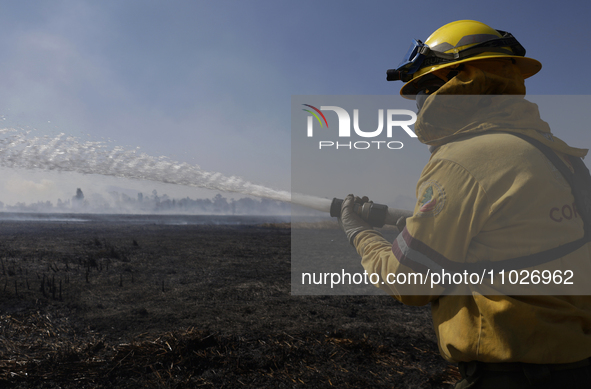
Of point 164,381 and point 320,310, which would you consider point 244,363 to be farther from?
point 320,310

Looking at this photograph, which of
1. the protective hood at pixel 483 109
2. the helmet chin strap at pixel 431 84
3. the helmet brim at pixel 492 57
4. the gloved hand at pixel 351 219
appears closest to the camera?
the protective hood at pixel 483 109

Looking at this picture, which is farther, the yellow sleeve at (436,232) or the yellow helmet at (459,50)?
the yellow helmet at (459,50)

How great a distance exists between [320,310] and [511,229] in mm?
5594

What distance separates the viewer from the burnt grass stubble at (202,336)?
13.0 ft

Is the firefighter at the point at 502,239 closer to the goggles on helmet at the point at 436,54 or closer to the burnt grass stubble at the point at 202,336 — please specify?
the goggles on helmet at the point at 436,54

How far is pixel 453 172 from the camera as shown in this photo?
1.32m

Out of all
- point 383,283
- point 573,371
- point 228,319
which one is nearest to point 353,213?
point 383,283

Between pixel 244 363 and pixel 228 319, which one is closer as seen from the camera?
pixel 244 363

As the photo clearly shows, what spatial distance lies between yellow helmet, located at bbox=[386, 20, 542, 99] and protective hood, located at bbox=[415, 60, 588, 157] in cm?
7

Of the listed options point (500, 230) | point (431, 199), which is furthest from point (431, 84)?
point (500, 230)

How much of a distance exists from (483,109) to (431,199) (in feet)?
1.90

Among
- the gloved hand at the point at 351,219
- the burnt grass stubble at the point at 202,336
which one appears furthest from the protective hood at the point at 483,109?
the burnt grass stubble at the point at 202,336

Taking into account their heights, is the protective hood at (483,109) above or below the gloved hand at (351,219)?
above

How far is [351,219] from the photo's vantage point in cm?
245
